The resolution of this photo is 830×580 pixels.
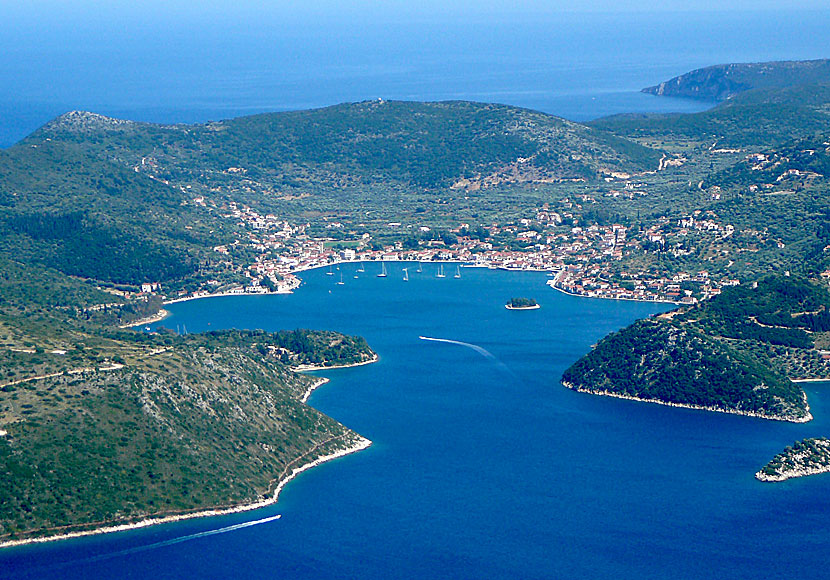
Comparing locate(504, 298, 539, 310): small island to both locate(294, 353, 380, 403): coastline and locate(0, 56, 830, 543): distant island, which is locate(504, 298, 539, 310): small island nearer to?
locate(0, 56, 830, 543): distant island

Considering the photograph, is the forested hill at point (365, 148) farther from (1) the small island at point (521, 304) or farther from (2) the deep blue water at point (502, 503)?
(2) the deep blue water at point (502, 503)

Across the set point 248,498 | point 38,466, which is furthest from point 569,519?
point 38,466

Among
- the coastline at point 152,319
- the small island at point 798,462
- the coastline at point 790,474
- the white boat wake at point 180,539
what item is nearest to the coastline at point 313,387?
the white boat wake at point 180,539

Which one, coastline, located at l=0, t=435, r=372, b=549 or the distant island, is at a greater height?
the distant island

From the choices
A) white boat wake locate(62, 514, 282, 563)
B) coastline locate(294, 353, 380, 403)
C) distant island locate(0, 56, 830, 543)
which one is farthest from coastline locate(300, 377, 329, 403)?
white boat wake locate(62, 514, 282, 563)

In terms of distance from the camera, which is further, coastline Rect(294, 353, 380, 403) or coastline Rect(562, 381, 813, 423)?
coastline Rect(294, 353, 380, 403)

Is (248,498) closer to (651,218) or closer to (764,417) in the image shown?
(764,417)
